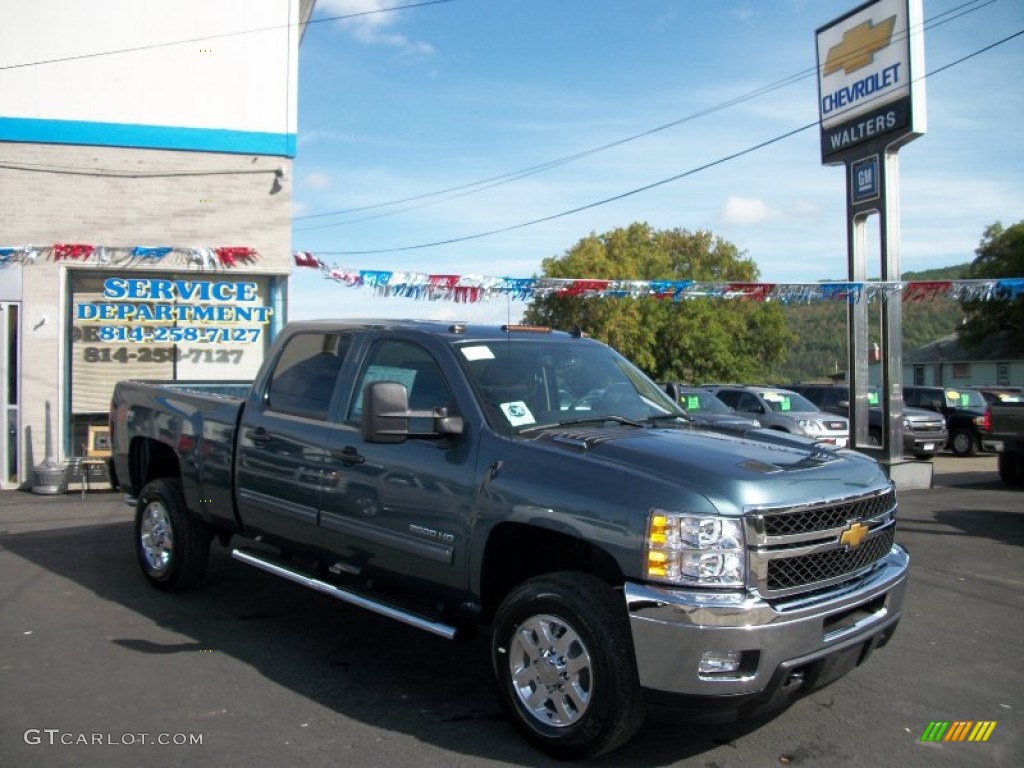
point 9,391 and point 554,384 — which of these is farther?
point 9,391

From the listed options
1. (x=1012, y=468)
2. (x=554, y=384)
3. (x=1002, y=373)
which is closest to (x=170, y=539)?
(x=554, y=384)

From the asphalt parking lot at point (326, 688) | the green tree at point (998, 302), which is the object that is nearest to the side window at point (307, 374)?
the asphalt parking lot at point (326, 688)

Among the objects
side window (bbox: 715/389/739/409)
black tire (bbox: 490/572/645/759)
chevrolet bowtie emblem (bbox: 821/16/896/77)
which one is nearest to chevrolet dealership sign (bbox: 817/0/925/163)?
chevrolet bowtie emblem (bbox: 821/16/896/77)

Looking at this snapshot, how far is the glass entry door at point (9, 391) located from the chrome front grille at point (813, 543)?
38.6 feet

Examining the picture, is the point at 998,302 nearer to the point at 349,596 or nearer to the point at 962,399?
the point at 962,399

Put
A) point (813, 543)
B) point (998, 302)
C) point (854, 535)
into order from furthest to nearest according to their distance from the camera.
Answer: point (998, 302) < point (854, 535) < point (813, 543)

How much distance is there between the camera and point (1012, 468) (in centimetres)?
1485

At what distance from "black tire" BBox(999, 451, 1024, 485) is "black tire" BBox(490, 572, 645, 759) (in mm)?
13125

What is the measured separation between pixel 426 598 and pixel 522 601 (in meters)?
0.91

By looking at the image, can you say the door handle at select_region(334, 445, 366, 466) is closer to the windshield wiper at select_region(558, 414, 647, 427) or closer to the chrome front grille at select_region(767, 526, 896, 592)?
the windshield wiper at select_region(558, 414, 647, 427)

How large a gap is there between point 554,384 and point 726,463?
4.45ft

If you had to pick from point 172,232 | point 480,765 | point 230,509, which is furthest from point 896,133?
point 480,765

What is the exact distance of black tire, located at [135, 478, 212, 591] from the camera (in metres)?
6.64

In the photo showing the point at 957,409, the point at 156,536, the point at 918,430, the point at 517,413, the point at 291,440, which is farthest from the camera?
the point at 957,409
